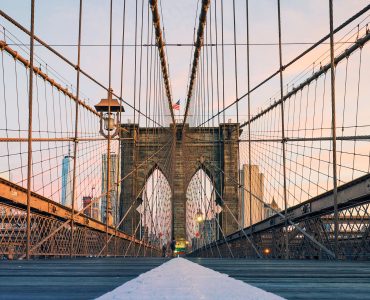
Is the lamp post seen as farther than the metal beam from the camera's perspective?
Yes

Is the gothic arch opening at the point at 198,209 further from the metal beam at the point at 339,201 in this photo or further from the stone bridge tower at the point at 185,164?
the metal beam at the point at 339,201

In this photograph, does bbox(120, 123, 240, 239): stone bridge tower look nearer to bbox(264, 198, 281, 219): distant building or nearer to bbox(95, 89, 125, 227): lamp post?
bbox(264, 198, 281, 219): distant building

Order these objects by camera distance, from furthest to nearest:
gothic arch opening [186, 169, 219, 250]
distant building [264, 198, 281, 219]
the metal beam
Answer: gothic arch opening [186, 169, 219, 250], distant building [264, 198, 281, 219], the metal beam

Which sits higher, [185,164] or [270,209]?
[185,164]

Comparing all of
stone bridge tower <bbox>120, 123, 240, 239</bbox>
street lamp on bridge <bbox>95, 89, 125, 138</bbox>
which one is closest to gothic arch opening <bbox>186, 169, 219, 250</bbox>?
stone bridge tower <bbox>120, 123, 240, 239</bbox>

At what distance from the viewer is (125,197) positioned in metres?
33.9

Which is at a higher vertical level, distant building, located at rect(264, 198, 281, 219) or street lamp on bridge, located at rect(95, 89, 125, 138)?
street lamp on bridge, located at rect(95, 89, 125, 138)

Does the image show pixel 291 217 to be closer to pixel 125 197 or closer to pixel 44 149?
pixel 44 149

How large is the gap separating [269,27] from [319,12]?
610cm

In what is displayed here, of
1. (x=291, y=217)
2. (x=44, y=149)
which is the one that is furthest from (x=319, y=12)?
(x=291, y=217)

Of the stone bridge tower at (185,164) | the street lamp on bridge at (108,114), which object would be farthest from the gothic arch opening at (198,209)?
the street lamp on bridge at (108,114)

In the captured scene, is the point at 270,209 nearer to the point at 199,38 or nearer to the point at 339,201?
the point at 199,38

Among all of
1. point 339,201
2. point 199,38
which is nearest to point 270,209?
point 199,38

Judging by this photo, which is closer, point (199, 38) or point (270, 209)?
point (199, 38)
